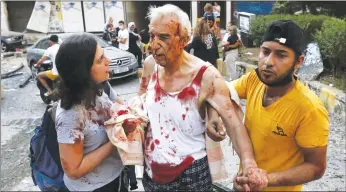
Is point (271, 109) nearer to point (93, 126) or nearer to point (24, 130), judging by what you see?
point (93, 126)

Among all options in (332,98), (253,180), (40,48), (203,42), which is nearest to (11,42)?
(40,48)

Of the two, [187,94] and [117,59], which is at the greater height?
[187,94]

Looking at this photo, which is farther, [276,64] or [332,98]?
[332,98]

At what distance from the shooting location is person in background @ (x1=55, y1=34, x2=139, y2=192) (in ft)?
6.21

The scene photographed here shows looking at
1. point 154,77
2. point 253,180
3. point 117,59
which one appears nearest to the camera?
point 253,180

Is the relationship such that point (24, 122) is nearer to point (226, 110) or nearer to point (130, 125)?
point (130, 125)

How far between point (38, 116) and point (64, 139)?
6446mm

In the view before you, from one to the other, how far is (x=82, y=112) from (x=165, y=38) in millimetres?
631

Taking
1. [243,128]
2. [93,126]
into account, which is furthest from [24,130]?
[243,128]

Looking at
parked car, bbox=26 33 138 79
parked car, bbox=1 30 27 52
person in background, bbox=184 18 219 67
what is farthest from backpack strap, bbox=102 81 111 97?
parked car, bbox=1 30 27 52

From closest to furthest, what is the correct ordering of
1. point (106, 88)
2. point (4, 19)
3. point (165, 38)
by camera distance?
1. point (165, 38)
2. point (106, 88)
3. point (4, 19)

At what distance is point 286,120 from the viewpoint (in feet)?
5.67

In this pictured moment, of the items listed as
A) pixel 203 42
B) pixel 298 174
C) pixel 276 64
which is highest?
pixel 276 64

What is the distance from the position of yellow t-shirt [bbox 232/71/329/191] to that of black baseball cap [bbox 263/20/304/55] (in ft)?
0.66
